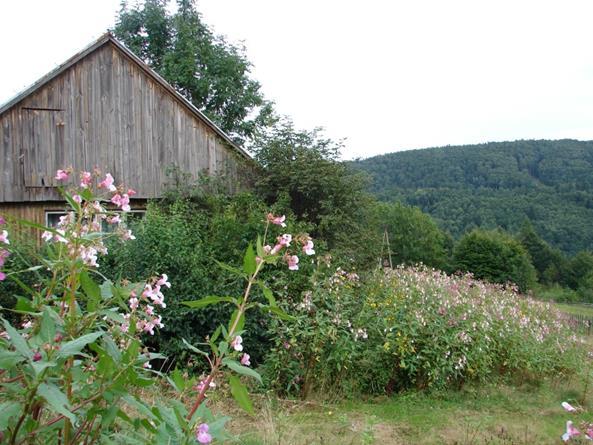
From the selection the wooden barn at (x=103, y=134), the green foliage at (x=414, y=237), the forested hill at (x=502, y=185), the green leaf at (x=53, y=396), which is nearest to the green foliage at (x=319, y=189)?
the wooden barn at (x=103, y=134)


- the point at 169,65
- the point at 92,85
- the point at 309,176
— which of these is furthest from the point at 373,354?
the point at 169,65

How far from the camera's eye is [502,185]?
198 feet

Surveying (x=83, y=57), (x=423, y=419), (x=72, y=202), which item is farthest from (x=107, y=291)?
(x=83, y=57)

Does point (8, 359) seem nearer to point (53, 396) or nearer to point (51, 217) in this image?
point (53, 396)

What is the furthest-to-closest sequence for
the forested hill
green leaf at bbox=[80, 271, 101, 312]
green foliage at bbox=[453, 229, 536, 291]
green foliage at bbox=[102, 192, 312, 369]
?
the forested hill → green foliage at bbox=[453, 229, 536, 291] → green foliage at bbox=[102, 192, 312, 369] → green leaf at bbox=[80, 271, 101, 312]

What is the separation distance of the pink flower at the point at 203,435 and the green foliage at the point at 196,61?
1808 cm

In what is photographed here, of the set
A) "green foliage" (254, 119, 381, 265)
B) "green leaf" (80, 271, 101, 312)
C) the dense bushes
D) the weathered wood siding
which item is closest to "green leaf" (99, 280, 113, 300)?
"green leaf" (80, 271, 101, 312)

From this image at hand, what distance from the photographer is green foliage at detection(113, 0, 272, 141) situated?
1900 cm

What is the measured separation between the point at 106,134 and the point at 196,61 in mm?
9700

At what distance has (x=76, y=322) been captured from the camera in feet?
4.81

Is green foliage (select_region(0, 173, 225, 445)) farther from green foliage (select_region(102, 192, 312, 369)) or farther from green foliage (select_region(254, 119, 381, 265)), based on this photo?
green foliage (select_region(254, 119, 381, 265))

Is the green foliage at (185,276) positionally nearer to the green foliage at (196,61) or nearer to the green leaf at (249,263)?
the green leaf at (249,263)

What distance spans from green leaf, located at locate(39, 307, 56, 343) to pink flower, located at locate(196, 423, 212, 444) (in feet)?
1.37

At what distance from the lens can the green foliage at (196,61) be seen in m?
19.0
